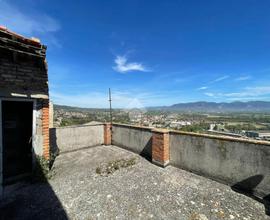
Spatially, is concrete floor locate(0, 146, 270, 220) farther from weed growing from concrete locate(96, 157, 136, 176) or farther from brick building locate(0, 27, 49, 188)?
brick building locate(0, 27, 49, 188)

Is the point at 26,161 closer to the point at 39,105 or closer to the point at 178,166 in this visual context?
the point at 39,105

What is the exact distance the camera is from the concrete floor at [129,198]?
9.32 feet

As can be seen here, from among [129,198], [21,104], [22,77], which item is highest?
[22,77]

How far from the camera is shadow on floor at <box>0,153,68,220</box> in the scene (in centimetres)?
283

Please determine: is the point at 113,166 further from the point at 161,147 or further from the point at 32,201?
the point at 32,201

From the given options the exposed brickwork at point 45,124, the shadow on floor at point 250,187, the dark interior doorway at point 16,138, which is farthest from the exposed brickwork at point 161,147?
the dark interior doorway at point 16,138

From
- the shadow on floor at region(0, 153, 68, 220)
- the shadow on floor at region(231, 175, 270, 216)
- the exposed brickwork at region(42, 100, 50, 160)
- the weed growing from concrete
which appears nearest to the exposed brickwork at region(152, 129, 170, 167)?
the weed growing from concrete

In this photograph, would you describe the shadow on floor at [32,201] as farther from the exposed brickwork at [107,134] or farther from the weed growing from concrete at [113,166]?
the exposed brickwork at [107,134]

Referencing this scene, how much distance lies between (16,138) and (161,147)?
176 inches

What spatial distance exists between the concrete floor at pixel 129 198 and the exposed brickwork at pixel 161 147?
0.37 meters

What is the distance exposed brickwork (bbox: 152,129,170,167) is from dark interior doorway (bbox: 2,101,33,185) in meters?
3.79

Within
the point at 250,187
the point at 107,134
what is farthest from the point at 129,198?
the point at 107,134

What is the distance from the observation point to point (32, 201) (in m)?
3.22

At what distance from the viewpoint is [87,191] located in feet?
11.8
